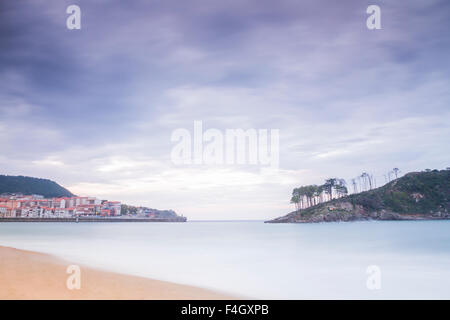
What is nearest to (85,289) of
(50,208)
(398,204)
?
(398,204)

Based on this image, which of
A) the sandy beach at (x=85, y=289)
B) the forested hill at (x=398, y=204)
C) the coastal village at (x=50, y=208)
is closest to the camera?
the sandy beach at (x=85, y=289)

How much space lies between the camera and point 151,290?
7.36 metres

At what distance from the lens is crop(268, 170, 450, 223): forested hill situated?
89188 mm

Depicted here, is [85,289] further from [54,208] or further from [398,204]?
[54,208]

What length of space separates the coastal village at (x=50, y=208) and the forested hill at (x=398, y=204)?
3621 inches

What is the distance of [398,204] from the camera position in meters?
92.8

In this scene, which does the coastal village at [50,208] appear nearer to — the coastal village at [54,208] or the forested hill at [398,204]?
the coastal village at [54,208]

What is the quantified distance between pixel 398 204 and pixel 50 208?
131 metres

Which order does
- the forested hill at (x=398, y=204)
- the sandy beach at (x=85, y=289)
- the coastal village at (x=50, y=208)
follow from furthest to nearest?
the coastal village at (x=50, y=208)
the forested hill at (x=398, y=204)
the sandy beach at (x=85, y=289)

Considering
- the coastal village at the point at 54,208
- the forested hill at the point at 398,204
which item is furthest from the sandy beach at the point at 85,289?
the coastal village at the point at 54,208

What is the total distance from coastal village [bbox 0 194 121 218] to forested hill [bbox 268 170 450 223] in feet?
302

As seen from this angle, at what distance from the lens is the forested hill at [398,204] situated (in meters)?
89.2

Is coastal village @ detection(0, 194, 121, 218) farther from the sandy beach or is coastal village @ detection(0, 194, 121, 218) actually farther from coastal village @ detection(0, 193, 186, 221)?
the sandy beach
